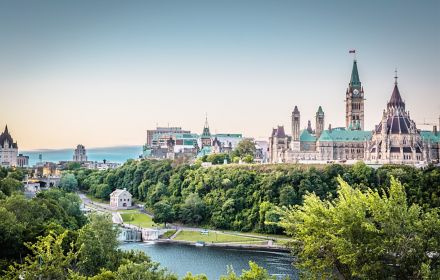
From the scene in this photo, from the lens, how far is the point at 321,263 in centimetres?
3184

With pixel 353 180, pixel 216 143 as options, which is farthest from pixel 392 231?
pixel 216 143

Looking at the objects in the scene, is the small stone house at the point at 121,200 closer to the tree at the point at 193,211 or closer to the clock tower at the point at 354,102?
the tree at the point at 193,211

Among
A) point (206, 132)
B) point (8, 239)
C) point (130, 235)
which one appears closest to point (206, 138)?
point (206, 132)

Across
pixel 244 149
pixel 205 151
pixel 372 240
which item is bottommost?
pixel 372 240

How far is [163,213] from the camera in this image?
9744 cm

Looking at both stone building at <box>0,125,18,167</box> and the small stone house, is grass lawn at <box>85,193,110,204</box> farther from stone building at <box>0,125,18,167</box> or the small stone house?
stone building at <box>0,125,18,167</box>

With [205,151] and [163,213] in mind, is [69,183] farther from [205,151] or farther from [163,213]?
[163,213]

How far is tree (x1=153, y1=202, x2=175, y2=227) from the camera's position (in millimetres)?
97188

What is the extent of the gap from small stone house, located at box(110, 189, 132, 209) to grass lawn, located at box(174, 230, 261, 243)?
3100 centimetres

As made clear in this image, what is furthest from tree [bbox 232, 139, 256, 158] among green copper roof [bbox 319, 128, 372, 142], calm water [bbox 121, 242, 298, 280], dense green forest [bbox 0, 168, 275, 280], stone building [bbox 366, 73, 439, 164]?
dense green forest [bbox 0, 168, 275, 280]

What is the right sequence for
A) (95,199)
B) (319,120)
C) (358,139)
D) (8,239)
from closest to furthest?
(8,239) < (358,139) < (95,199) < (319,120)

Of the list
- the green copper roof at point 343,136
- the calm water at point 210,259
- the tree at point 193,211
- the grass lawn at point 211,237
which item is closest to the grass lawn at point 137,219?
the tree at point 193,211

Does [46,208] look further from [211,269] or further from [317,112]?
[317,112]

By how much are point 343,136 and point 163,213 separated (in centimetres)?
4491
